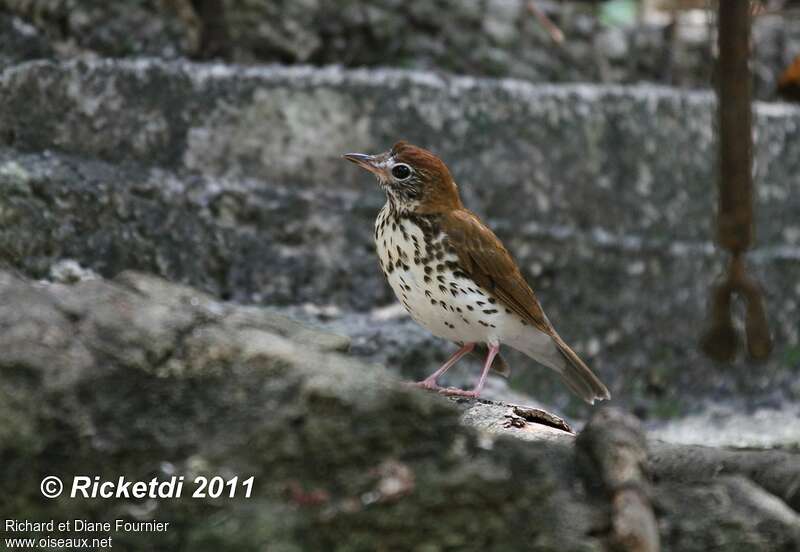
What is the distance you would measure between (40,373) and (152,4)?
10.6 feet

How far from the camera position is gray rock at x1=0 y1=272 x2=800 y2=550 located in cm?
208

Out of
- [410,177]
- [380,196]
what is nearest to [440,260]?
[410,177]

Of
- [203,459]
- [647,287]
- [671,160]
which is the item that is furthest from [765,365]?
[203,459]

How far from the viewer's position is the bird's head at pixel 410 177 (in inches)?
145

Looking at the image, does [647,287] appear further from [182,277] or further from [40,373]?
[40,373]

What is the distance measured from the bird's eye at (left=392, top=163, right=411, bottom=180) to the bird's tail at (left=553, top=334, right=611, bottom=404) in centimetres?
76

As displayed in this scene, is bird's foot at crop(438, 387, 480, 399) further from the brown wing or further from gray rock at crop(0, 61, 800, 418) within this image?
gray rock at crop(0, 61, 800, 418)

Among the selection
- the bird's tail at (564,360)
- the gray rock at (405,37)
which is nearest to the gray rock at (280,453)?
the bird's tail at (564,360)

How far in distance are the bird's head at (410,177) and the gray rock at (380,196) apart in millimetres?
875

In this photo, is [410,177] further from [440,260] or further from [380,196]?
[380,196]

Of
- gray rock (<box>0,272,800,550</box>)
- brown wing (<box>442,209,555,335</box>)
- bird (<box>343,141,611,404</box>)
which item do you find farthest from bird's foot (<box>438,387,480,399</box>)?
gray rock (<box>0,272,800,550</box>)

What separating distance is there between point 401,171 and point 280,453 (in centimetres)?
171

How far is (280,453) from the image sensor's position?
2.11m

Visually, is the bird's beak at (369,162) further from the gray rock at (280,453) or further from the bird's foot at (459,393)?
the gray rock at (280,453)
